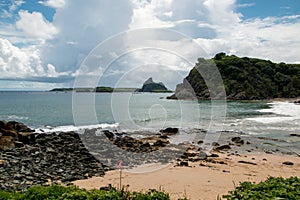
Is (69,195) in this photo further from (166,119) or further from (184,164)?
(166,119)

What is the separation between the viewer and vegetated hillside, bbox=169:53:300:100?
93688 mm

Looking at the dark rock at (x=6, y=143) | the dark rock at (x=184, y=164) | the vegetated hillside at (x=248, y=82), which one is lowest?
the dark rock at (x=184, y=164)

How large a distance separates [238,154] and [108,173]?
8933 mm

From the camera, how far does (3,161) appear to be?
13.4 meters

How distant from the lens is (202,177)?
1166cm

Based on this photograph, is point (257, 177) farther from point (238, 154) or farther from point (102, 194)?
point (102, 194)

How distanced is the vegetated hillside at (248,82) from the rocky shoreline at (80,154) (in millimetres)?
69678

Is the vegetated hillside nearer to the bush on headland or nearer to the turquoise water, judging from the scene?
the turquoise water

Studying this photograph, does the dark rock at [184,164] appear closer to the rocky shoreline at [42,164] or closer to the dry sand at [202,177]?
the dry sand at [202,177]

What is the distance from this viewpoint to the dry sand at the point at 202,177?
9.89 meters

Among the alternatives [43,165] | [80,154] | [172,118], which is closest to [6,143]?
[80,154]

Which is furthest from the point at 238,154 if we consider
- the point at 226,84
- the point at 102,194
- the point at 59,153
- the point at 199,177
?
the point at 226,84

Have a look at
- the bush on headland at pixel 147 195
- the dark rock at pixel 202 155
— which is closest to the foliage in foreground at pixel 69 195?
the bush on headland at pixel 147 195

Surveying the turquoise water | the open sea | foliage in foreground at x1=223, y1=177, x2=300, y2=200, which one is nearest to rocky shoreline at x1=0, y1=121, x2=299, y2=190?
the open sea
